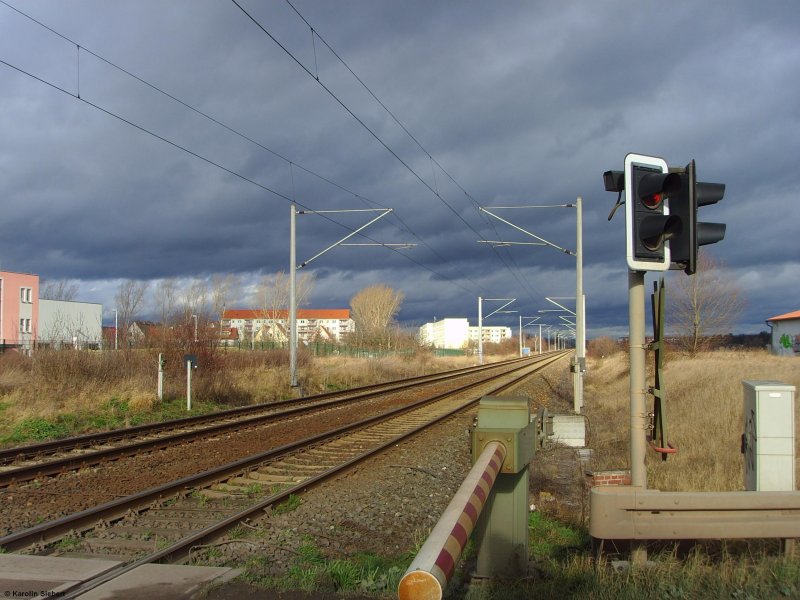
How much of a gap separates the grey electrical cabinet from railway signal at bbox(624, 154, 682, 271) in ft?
7.54

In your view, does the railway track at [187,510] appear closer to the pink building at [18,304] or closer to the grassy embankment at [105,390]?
the grassy embankment at [105,390]

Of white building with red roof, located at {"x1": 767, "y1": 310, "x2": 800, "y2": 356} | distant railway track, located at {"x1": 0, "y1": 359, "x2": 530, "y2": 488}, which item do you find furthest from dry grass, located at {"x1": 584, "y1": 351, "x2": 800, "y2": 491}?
white building with red roof, located at {"x1": 767, "y1": 310, "x2": 800, "y2": 356}

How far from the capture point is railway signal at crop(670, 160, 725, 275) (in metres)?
4.61

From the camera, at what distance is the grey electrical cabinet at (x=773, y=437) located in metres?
6.13

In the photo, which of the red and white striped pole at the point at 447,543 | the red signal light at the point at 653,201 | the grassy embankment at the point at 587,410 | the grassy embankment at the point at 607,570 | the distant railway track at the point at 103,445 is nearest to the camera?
the red and white striped pole at the point at 447,543

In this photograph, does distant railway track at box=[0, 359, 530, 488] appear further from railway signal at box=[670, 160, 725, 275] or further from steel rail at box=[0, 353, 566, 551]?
railway signal at box=[670, 160, 725, 275]

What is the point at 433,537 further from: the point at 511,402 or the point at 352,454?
the point at 352,454

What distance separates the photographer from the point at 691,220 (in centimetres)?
462

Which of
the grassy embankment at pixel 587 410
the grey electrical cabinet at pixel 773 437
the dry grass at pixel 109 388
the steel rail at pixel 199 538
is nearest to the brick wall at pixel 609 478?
the grassy embankment at pixel 587 410

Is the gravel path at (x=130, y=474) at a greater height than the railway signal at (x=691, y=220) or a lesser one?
lesser

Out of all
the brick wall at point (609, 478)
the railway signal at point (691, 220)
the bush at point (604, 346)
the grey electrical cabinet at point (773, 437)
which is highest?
the railway signal at point (691, 220)

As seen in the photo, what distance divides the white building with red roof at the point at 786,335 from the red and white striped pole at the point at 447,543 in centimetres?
5757

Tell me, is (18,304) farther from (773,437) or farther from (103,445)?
(773,437)

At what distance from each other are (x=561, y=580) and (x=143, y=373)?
2135 cm
